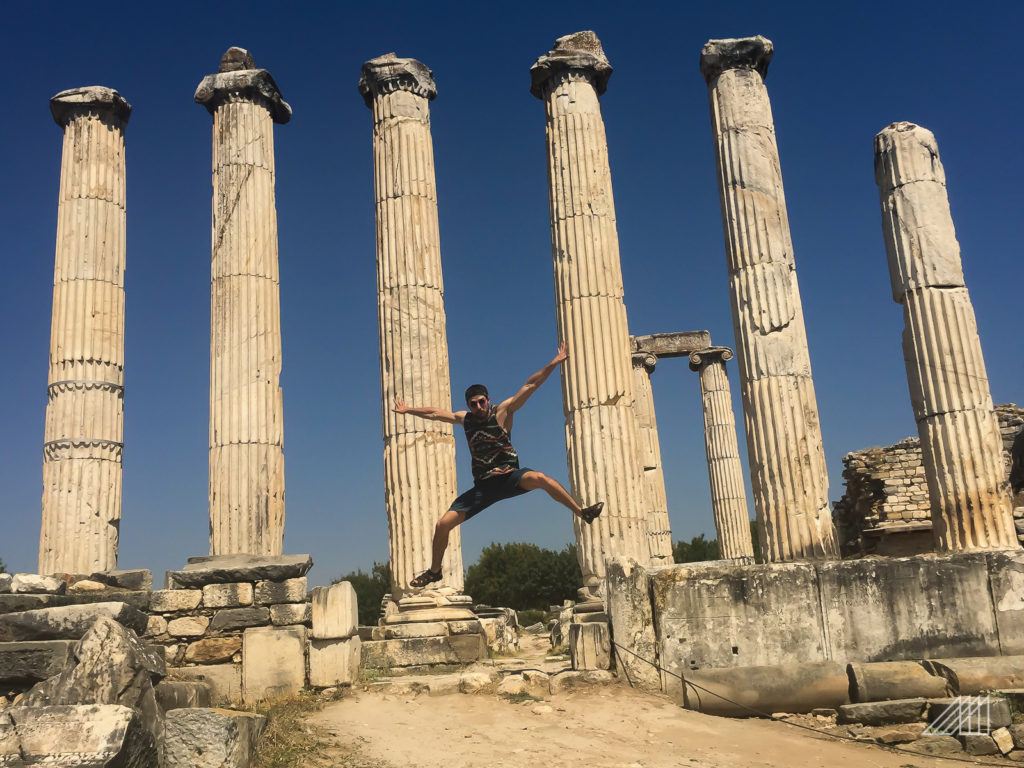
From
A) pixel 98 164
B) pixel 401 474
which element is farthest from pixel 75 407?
pixel 401 474

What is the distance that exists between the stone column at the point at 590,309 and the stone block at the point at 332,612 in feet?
15.7

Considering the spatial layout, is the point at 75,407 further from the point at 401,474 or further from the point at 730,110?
the point at 730,110

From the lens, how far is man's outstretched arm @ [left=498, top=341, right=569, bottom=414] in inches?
394

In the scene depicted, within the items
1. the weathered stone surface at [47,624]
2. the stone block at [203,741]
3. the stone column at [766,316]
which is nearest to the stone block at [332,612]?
the weathered stone surface at [47,624]

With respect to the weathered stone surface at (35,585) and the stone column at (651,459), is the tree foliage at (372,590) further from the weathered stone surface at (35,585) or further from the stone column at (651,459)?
the weathered stone surface at (35,585)

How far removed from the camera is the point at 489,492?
10.3 meters

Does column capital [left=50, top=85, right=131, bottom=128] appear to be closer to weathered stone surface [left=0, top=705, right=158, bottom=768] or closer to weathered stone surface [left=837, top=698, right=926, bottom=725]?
weathered stone surface [left=0, top=705, right=158, bottom=768]

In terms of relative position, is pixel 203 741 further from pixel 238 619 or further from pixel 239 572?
pixel 239 572

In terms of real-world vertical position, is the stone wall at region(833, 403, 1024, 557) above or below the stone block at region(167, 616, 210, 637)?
above

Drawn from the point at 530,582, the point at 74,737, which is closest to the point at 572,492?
the point at 74,737

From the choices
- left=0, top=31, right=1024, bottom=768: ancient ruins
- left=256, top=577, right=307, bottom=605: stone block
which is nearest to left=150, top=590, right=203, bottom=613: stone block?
left=0, top=31, right=1024, bottom=768: ancient ruins

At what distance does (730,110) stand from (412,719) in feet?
32.8

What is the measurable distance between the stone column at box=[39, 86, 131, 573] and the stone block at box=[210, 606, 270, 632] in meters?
6.79

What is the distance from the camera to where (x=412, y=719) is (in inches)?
358
